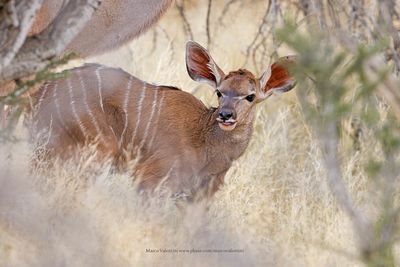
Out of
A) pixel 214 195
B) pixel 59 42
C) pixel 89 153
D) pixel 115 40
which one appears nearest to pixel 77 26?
pixel 59 42

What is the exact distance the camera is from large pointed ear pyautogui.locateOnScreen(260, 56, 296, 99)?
6051 millimetres

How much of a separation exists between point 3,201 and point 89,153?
1151 millimetres

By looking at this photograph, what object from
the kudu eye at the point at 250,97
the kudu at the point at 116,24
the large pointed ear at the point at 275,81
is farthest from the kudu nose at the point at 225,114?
the kudu at the point at 116,24

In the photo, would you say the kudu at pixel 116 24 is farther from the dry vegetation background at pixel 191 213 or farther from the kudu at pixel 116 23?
the dry vegetation background at pixel 191 213

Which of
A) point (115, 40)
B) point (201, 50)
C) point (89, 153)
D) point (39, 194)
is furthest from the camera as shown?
point (115, 40)

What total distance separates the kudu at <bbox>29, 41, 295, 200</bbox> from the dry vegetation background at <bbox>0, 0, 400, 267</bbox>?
15 centimetres

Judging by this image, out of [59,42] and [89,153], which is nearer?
[59,42]

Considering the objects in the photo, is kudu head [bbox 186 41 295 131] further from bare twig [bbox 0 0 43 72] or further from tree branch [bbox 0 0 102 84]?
bare twig [bbox 0 0 43 72]

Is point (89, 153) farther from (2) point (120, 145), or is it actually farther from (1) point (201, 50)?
(1) point (201, 50)

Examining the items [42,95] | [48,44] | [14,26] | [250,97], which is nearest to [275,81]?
[250,97]

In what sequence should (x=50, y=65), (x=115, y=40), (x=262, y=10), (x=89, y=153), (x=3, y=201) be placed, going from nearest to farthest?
(x=50, y=65) → (x=3, y=201) → (x=89, y=153) → (x=115, y=40) → (x=262, y=10)

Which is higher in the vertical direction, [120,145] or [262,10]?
[262,10]

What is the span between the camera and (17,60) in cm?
414

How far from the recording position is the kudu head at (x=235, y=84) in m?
5.71
